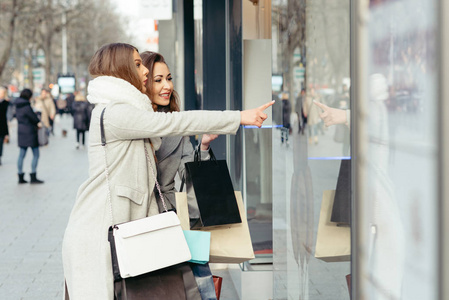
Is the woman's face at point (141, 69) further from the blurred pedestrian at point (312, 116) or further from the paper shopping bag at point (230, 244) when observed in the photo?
the blurred pedestrian at point (312, 116)

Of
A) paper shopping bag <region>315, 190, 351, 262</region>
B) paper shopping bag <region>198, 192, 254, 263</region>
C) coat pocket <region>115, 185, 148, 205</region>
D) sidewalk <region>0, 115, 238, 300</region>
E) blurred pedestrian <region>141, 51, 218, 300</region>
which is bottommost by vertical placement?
sidewalk <region>0, 115, 238, 300</region>

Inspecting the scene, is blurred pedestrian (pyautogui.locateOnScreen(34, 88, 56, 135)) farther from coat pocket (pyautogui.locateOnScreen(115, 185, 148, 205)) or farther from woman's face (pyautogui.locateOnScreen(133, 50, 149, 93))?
coat pocket (pyautogui.locateOnScreen(115, 185, 148, 205))

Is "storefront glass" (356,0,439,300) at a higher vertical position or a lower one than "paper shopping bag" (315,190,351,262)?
higher

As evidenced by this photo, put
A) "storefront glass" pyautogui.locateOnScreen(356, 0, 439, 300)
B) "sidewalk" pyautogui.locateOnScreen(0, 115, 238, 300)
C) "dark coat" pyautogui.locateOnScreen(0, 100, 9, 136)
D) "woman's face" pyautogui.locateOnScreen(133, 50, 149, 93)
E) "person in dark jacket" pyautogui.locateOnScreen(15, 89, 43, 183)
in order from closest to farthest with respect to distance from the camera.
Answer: "storefront glass" pyautogui.locateOnScreen(356, 0, 439, 300), "woman's face" pyautogui.locateOnScreen(133, 50, 149, 93), "sidewalk" pyautogui.locateOnScreen(0, 115, 238, 300), "person in dark jacket" pyautogui.locateOnScreen(15, 89, 43, 183), "dark coat" pyautogui.locateOnScreen(0, 100, 9, 136)

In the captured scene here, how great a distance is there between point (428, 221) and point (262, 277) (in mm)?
3799

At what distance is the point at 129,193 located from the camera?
10.1 ft

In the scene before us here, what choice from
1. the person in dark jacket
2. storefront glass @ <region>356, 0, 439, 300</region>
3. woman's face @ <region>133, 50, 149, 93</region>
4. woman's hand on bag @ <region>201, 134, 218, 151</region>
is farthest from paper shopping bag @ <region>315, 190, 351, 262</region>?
the person in dark jacket

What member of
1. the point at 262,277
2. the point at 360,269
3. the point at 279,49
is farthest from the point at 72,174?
the point at 360,269

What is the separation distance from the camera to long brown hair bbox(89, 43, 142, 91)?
10.5 feet

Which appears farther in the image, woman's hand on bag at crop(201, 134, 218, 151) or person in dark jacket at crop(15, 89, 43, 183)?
person in dark jacket at crop(15, 89, 43, 183)

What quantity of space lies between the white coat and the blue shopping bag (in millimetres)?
215

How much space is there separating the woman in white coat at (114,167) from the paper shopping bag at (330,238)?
0.58 m

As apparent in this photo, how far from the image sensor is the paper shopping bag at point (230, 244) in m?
3.37

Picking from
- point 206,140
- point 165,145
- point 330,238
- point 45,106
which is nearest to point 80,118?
point 45,106
